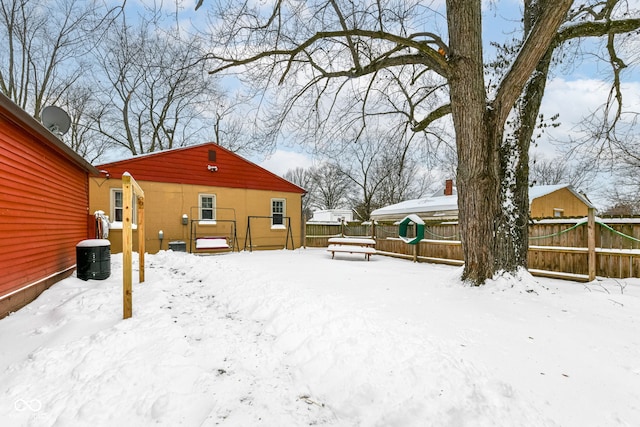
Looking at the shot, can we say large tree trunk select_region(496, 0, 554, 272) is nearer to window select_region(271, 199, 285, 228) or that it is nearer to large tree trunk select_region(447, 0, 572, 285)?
large tree trunk select_region(447, 0, 572, 285)

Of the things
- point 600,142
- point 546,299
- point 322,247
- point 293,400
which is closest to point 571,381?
point 293,400

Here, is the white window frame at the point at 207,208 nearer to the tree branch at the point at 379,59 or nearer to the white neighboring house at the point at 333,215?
the tree branch at the point at 379,59

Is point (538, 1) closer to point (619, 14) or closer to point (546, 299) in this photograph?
point (619, 14)

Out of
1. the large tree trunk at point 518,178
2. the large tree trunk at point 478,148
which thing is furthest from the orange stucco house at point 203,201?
the large tree trunk at point 518,178

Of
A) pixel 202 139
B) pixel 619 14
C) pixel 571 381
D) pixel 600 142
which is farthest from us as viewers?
pixel 202 139

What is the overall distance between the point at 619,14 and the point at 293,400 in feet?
33.1

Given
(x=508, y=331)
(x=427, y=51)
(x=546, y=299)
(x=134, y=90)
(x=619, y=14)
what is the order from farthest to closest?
(x=134, y=90)
(x=619, y=14)
(x=427, y=51)
(x=546, y=299)
(x=508, y=331)

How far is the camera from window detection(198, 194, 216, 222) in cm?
1273

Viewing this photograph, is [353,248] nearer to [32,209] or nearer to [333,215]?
Answer: [32,209]

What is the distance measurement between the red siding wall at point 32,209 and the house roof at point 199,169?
4.28 metres

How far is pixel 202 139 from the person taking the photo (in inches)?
936

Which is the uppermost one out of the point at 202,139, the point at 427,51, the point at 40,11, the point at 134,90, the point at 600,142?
the point at 40,11

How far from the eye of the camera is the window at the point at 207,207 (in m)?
12.7

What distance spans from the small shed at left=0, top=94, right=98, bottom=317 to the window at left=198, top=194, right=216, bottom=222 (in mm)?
5781
